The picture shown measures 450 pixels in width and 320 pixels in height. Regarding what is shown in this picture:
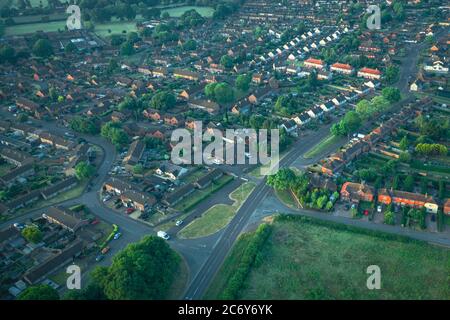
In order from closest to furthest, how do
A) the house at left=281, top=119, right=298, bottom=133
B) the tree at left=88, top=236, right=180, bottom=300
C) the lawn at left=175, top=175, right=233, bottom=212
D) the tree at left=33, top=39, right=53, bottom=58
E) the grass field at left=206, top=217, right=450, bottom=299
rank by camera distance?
the tree at left=88, top=236, right=180, bottom=300 → the grass field at left=206, top=217, right=450, bottom=299 → the lawn at left=175, top=175, right=233, bottom=212 → the house at left=281, top=119, right=298, bottom=133 → the tree at left=33, top=39, right=53, bottom=58

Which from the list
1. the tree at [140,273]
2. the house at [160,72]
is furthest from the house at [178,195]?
the house at [160,72]

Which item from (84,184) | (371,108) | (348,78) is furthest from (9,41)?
(371,108)

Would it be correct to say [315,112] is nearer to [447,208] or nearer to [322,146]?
[322,146]

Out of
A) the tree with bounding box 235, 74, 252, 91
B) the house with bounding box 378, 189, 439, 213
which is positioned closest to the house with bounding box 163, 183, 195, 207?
the house with bounding box 378, 189, 439, 213

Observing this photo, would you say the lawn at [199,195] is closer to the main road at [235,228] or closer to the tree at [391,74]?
the main road at [235,228]

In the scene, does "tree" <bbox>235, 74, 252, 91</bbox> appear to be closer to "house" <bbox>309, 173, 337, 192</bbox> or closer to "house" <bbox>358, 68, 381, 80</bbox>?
"house" <bbox>358, 68, 381, 80</bbox>

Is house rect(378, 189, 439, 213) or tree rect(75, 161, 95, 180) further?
tree rect(75, 161, 95, 180)
